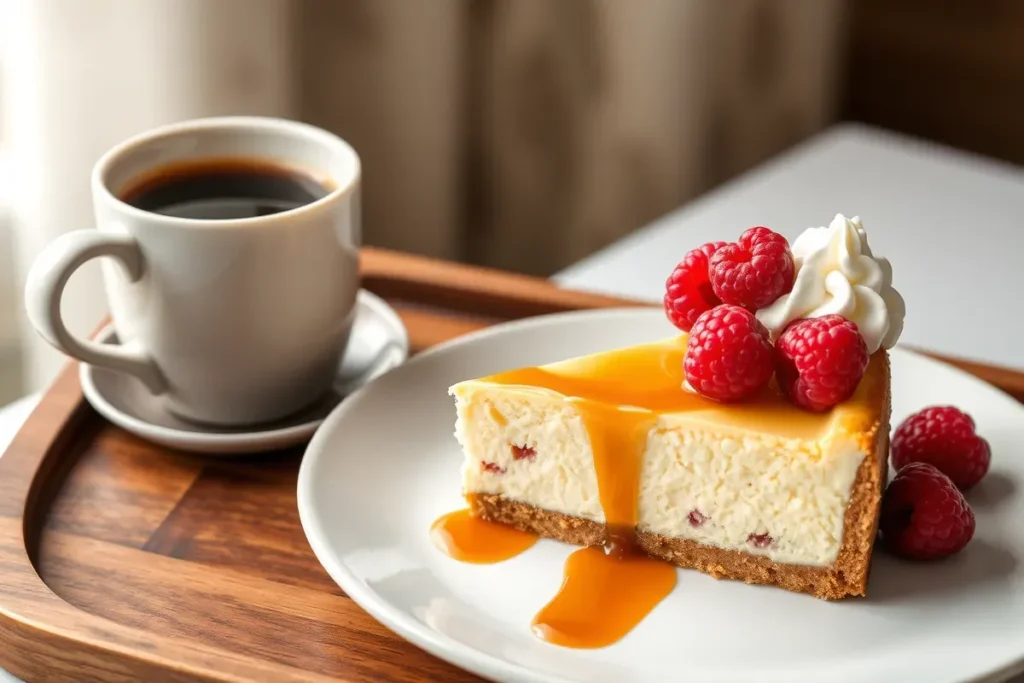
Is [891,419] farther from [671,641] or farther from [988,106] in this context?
[988,106]

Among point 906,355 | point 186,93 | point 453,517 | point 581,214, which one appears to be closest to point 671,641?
point 453,517

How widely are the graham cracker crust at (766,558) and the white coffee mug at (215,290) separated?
0.82 feet

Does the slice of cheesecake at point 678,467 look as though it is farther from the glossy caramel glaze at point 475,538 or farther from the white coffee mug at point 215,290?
the white coffee mug at point 215,290

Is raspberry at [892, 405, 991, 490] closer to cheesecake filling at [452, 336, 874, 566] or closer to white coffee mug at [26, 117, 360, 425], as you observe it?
cheesecake filling at [452, 336, 874, 566]

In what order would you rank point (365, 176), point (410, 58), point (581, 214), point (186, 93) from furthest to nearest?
point (581, 214), point (365, 176), point (410, 58), point (186, 93)

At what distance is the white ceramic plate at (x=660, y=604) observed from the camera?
0.99 meters

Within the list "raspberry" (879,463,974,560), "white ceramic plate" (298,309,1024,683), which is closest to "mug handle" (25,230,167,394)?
"white ceramic plate" (298,309,1024,683)

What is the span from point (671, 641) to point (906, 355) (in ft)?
1.69

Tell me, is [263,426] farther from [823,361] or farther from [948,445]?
[948,445]

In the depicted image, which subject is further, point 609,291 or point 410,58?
point 410,58

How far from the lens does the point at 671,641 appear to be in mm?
1040

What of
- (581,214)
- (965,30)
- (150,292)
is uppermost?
(150,292)

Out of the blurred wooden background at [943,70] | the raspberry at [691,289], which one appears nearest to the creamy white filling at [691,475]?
the raspberry at [691,289]

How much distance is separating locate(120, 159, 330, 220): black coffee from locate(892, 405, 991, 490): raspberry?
0.66 meters
